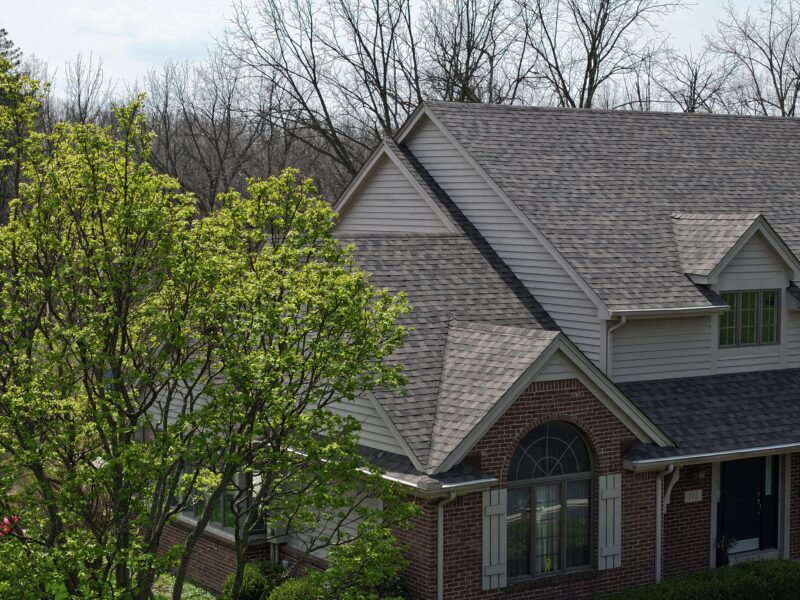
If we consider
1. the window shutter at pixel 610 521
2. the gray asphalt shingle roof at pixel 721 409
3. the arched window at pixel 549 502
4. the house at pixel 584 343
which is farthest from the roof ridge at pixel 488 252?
the window shutter at pixel 610 521

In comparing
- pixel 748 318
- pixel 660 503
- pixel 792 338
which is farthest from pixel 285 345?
pixel 792 338

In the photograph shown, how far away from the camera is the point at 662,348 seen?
67.3 feet

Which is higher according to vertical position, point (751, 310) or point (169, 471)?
point (751, 310)

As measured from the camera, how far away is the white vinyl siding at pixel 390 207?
78.6 feet

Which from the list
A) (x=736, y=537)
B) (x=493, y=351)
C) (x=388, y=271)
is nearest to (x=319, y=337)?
(x=493, y=351)

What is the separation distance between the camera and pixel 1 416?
39.6 feet

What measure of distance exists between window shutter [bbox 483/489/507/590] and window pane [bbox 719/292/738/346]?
7017 millimetres

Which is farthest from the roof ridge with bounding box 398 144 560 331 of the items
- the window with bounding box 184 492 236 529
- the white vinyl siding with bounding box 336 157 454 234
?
the window with bounding box 184 492 236 529

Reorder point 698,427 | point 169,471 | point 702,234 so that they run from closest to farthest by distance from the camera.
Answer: point 169,471 < point 698,427 < point 702,234

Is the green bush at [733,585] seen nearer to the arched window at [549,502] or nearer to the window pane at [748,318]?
the arched window at [549,502]

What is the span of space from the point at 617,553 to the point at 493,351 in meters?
3.80

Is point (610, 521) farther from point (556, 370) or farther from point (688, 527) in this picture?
point (556, 370)

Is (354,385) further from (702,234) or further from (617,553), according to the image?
(702,234)

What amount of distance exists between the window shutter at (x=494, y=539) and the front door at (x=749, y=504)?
549cm
